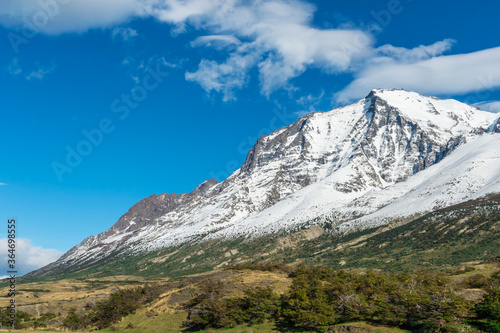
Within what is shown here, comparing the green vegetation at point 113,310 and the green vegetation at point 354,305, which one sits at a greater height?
the green vegetation at point 113,310

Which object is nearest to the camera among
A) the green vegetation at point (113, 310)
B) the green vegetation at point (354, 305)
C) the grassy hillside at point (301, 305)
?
the green vegetation at point (354, 305)

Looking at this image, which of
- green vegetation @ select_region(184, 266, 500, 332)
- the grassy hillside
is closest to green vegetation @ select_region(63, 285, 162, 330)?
the grassy hillside

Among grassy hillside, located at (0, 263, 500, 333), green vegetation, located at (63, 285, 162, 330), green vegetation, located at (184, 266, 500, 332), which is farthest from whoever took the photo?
green vegetation, located at (63, 285, 162, 330)

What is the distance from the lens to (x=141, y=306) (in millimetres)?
81125

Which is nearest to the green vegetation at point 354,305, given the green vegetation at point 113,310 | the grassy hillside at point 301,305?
the grassy hillside at point 301,305

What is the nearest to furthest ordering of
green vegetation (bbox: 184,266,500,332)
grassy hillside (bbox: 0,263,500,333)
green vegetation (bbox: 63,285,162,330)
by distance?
green vegetation (bbox: 184,266,500,332) < grassy hillside (bbox: 0,263,500,333) < green vegetation (bbox: 63,285,162,330)

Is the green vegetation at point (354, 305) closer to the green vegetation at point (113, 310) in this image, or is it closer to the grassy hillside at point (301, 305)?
the grassy hillside at point (301, 305)

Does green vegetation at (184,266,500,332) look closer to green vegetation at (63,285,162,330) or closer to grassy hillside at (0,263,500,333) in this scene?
grassy hillside at (0,263,500,333)

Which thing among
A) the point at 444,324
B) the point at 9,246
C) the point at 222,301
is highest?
the point at 9,246

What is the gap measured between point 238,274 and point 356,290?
2839cm

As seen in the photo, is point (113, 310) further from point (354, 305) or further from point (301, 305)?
point (354, 305)

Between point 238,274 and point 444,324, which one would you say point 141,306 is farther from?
point 444,324

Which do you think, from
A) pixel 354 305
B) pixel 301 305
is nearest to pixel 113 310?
pixel 301 305

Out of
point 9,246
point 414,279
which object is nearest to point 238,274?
point 414,279
